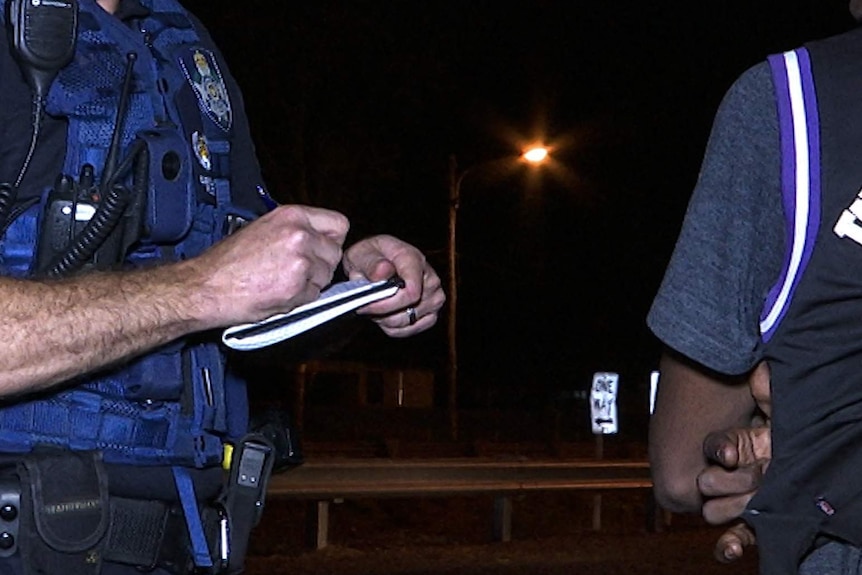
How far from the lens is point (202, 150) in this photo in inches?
148

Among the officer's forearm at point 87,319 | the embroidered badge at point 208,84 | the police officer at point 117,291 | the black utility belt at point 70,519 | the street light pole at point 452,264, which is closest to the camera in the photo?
the officer's forearm at point 87,319

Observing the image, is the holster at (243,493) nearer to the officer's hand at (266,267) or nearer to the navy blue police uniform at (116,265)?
the navy blue police uniform at (116,265)

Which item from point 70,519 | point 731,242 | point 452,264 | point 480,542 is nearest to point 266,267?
point 70,519

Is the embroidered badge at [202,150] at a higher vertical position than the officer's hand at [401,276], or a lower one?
higher

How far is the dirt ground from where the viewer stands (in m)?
13.5

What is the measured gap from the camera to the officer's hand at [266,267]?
3303 mm

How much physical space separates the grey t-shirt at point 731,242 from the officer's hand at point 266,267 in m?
0.83

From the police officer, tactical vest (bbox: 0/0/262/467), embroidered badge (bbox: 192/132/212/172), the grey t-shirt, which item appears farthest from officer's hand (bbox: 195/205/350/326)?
the grey t-shirt

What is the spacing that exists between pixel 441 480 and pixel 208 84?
45.0 feet

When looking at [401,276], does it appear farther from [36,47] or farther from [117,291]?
[36,47]

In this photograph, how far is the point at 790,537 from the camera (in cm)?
265

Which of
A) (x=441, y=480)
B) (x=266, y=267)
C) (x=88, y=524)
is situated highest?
(x=266, y=267)

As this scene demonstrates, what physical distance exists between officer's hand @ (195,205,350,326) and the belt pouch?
1.40 feet

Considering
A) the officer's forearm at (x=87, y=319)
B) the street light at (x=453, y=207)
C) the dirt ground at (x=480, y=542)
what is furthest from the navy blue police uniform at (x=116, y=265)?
the street light at (x=453, y=207)
